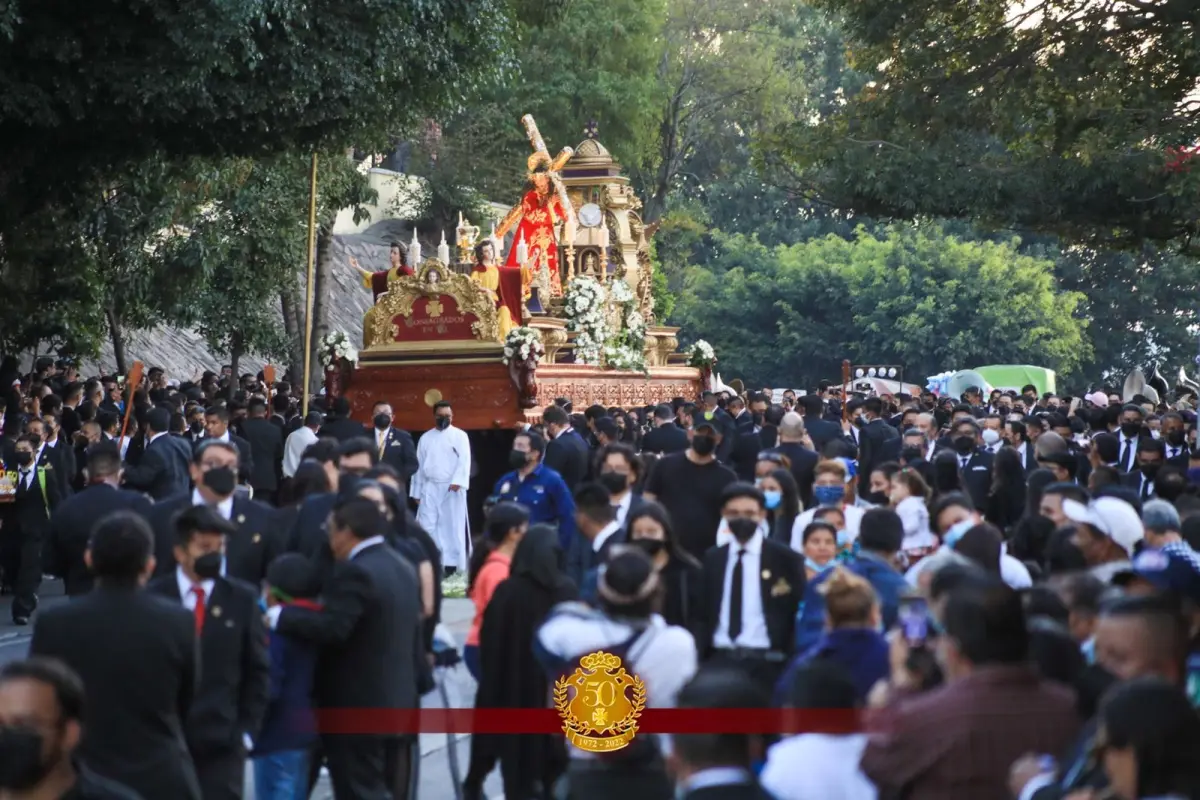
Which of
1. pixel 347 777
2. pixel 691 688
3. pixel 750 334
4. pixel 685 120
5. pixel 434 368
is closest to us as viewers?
pixel 691 688

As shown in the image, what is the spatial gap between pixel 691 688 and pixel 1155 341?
5670 centimetres

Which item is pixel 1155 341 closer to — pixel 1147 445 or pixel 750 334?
pixel 750 334

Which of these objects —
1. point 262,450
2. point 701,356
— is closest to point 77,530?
point 262,450

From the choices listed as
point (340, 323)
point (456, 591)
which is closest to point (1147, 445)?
point (456, 591)

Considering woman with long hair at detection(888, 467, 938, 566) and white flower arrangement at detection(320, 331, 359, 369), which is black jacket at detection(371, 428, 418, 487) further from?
woman with long hair at detection(888, 467, 938, 566)

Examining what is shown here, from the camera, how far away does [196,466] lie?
9.12 meters

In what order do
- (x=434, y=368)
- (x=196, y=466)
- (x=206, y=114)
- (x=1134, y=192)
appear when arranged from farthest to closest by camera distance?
(x=434, y=368) < (x=1134, y=192) < (x=206, y=114) < (x=196, y=466)

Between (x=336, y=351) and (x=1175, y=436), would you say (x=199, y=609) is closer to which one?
(x=1175, y=436)

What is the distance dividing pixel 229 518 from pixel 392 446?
302 inches

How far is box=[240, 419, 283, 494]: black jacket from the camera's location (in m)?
17.1

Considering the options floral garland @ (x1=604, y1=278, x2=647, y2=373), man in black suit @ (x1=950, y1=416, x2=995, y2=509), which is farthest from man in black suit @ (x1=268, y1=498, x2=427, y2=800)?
floral garland @ (x1=604, y1=278, x2=647, y2=373)

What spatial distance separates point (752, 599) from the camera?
27.4 ft

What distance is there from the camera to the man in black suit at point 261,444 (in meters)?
17.1

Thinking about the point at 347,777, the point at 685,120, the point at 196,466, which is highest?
the point at 685,120
